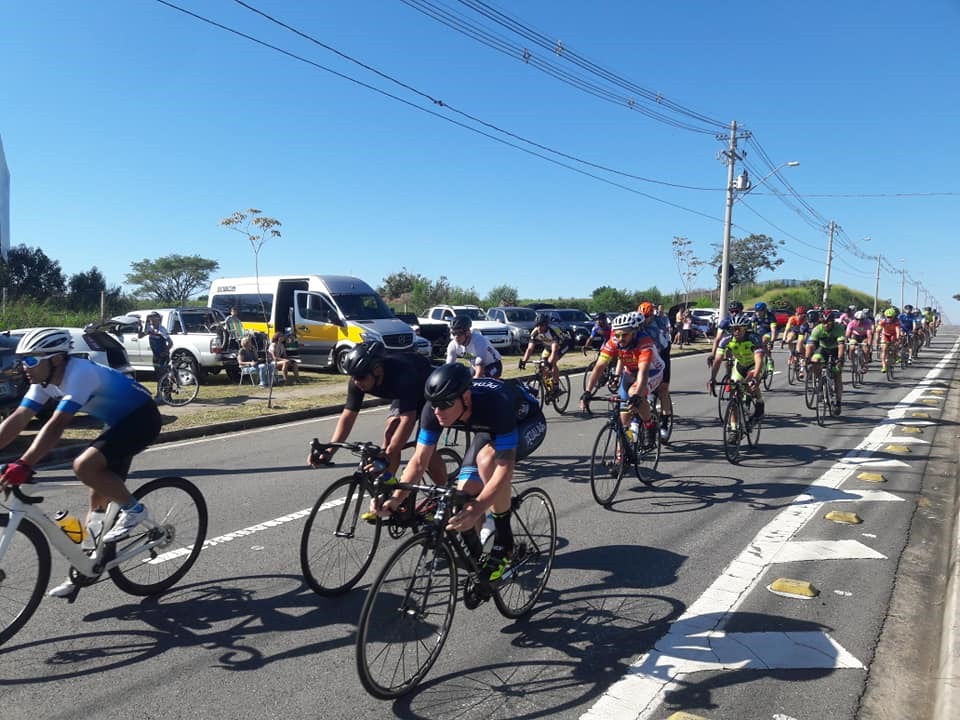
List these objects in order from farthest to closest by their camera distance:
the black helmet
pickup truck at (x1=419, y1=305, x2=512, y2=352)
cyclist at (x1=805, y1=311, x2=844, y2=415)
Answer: pickup truck at (x1=419, y1=305, x2=512, y2=352), cyclist at (x1=805, y1=311, x2=844, y2=415), the black helmet

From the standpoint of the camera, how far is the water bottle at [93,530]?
440 centimetres

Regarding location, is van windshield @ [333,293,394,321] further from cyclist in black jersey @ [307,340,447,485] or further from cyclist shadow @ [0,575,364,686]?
cyclist shadow @ [0,575,364,686]

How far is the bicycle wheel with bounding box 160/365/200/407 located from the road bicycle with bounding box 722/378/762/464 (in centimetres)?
959

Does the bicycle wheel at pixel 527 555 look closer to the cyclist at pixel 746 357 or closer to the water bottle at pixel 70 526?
the water bottle at pixel 70 526

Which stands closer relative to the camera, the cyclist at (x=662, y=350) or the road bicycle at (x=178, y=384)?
the cyclist at (x=662, y=350)

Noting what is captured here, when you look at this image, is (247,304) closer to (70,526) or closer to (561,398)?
(561,398)

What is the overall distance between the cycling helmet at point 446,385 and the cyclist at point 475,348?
4.76 meters

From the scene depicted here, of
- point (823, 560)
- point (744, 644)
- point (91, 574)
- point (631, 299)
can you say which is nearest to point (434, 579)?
point (744, 644)

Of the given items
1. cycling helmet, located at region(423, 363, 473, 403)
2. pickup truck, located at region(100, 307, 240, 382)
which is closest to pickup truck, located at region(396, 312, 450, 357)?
pickup truck, located at region(100, 307, 240, 382)

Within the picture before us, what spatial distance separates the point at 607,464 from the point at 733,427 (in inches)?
108

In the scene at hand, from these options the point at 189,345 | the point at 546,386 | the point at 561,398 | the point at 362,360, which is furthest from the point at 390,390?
the point at 189,345

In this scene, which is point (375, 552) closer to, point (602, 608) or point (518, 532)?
point (518, 532)

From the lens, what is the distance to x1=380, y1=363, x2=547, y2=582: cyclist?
3.64 m

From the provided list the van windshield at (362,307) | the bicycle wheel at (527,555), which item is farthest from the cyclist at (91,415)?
the van windshield at (362,307)
